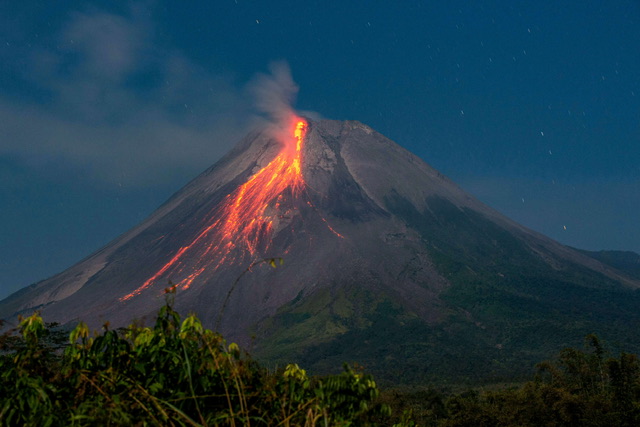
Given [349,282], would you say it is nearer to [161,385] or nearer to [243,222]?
[243,222]

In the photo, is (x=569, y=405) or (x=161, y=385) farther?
(x=569, y=405)

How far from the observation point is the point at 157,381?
3824 millimetres

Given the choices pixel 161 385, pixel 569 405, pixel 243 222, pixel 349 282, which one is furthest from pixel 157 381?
pixel 243 222

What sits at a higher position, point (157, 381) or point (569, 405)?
point (157, 381)

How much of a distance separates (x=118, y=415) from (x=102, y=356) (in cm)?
137

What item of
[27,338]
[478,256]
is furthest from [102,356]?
[478,256]

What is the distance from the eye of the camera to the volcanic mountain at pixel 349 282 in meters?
122

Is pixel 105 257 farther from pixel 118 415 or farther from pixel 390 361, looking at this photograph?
pixel 118 415

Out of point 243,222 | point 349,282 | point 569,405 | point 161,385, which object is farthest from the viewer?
point 243,222

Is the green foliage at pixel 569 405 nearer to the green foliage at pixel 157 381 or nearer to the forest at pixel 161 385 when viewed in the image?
the forest at pixel 161 385

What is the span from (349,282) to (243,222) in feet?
144

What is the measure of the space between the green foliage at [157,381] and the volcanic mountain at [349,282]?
325 ft

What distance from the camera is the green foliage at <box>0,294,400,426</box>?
323 cm

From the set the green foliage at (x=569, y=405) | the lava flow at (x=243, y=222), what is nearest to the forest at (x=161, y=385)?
the green foliage at (x=569, y=405)
